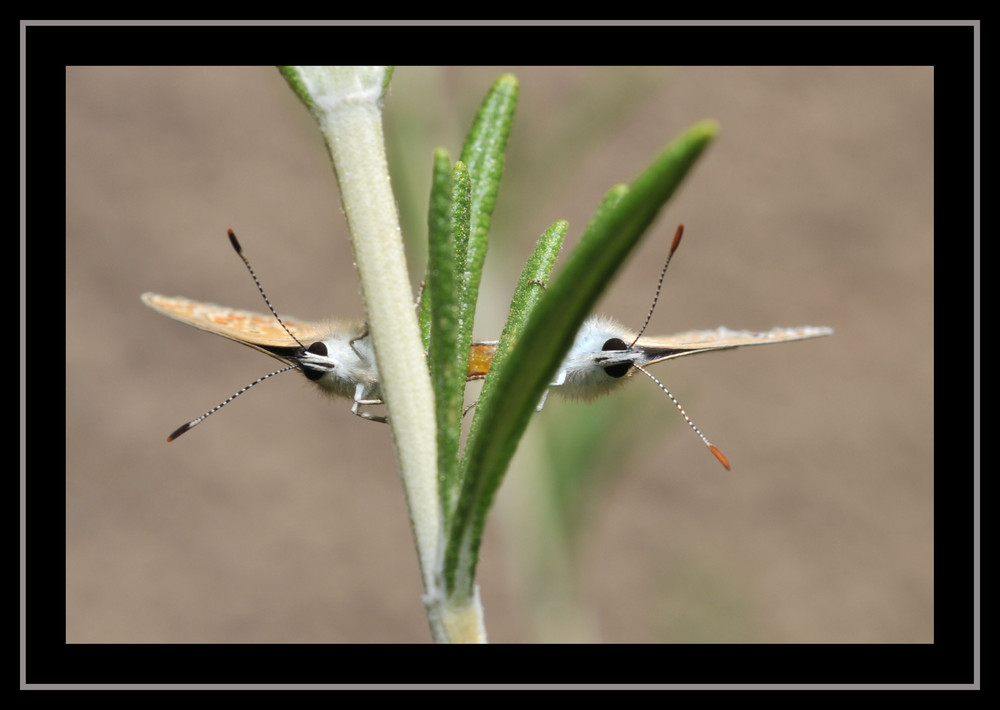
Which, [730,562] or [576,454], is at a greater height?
[576,454]

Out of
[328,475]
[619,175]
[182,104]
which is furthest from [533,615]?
[182,104]

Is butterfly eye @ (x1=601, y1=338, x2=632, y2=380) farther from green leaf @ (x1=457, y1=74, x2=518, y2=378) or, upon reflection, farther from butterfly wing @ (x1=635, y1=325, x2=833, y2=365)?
green leaf @ (x1=457, y1=74, x2=518, y2=378)

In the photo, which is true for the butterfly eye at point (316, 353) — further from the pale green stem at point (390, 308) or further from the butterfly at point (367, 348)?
the pale green stem at point (390, 308)

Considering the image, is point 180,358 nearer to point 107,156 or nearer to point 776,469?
point 107,156

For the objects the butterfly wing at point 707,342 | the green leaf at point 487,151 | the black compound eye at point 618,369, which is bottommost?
the black compound eye at point 618,369

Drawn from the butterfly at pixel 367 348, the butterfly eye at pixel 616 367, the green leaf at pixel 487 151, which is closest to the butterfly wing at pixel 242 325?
the butterfly at pixel 367 348

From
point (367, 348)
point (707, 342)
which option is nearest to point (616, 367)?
point (707, 342)

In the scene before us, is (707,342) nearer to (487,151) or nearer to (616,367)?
(616,367)

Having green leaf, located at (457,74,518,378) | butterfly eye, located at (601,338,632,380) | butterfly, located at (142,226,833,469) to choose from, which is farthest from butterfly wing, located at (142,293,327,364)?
butterfly eye, located at (601,338,632,380)
